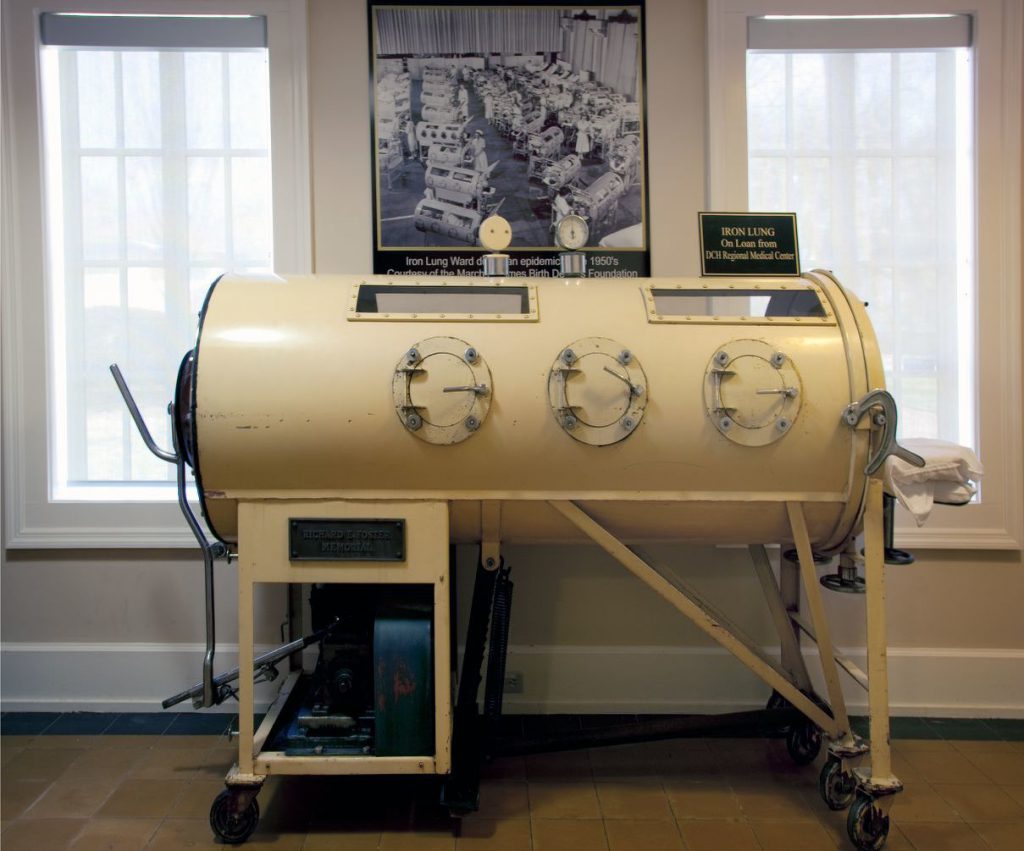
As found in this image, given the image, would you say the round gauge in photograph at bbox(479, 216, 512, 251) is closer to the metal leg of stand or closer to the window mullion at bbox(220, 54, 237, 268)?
the metal leg of stand

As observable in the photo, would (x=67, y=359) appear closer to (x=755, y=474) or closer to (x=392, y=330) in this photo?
(x=392, y=330)

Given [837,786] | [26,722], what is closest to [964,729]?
[837,786]

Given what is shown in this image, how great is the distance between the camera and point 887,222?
3301 millimetres

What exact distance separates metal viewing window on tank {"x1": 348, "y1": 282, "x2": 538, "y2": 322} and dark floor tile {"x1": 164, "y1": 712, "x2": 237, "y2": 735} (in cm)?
166

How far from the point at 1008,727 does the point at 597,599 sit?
1559 mm

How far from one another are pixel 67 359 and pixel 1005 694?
12.4 ft

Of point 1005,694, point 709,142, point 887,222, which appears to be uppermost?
point 709,142

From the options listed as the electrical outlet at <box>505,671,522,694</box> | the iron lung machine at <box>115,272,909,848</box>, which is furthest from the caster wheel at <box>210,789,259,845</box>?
the electrical outlet at <box>505,671,522,694</box>

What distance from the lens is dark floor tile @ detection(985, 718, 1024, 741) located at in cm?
310

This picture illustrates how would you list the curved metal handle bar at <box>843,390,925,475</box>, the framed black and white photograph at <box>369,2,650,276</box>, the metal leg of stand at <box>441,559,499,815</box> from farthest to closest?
the framed black and white photograph at <box>369,2,650,276</box> < the metal leg of stand at <box>441,559,499,815</box> < the curved metal handle bar at <box>843,390,925,475</box>

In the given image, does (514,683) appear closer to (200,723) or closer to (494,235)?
(200,723)

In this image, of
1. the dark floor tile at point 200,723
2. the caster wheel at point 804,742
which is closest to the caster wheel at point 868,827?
the caster wheel at point 804,742

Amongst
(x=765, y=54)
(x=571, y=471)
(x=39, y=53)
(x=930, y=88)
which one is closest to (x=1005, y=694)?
(x=571, y=471)

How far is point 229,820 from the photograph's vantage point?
2.43m
